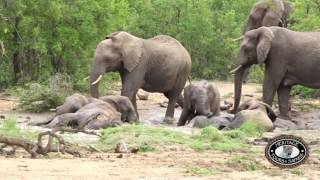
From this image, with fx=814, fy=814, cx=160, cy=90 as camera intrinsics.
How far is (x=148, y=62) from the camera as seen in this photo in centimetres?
2053

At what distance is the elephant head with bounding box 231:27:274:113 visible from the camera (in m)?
19.9

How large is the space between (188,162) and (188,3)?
809 inches

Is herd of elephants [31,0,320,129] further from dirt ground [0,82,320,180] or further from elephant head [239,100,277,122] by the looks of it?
dirt ground [0,82,320,180]

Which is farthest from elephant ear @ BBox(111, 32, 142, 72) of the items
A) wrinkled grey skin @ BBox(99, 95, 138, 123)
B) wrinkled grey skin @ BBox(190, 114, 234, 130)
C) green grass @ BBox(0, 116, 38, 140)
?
green grass @ BBox(0, 116, 38, 140)

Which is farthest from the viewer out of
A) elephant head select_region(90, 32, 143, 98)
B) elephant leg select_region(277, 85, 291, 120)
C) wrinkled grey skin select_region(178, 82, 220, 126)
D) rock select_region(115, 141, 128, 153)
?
elephant leg select_region(277, 85, 291, 120)

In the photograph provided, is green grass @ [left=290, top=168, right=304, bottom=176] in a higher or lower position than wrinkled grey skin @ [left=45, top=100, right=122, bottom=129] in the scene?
higher

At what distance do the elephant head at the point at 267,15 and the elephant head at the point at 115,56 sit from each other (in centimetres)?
562

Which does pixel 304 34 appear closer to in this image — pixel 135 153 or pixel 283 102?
pixel 283 102

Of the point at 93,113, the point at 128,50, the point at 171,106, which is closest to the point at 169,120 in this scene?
the point at 171,106

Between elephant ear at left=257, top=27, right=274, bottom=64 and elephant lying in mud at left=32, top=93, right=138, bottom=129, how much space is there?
4164 millimetres

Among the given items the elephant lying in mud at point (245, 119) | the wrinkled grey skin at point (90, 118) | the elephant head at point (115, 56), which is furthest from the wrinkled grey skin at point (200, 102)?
the wrinkled grey skin at point (90, 118)

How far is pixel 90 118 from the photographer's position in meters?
15.7

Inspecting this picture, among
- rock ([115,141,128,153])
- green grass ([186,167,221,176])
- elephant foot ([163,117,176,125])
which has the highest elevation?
green grass ([186,167,221,176])

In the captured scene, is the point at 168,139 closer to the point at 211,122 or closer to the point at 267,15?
Result: the point at 211,122
